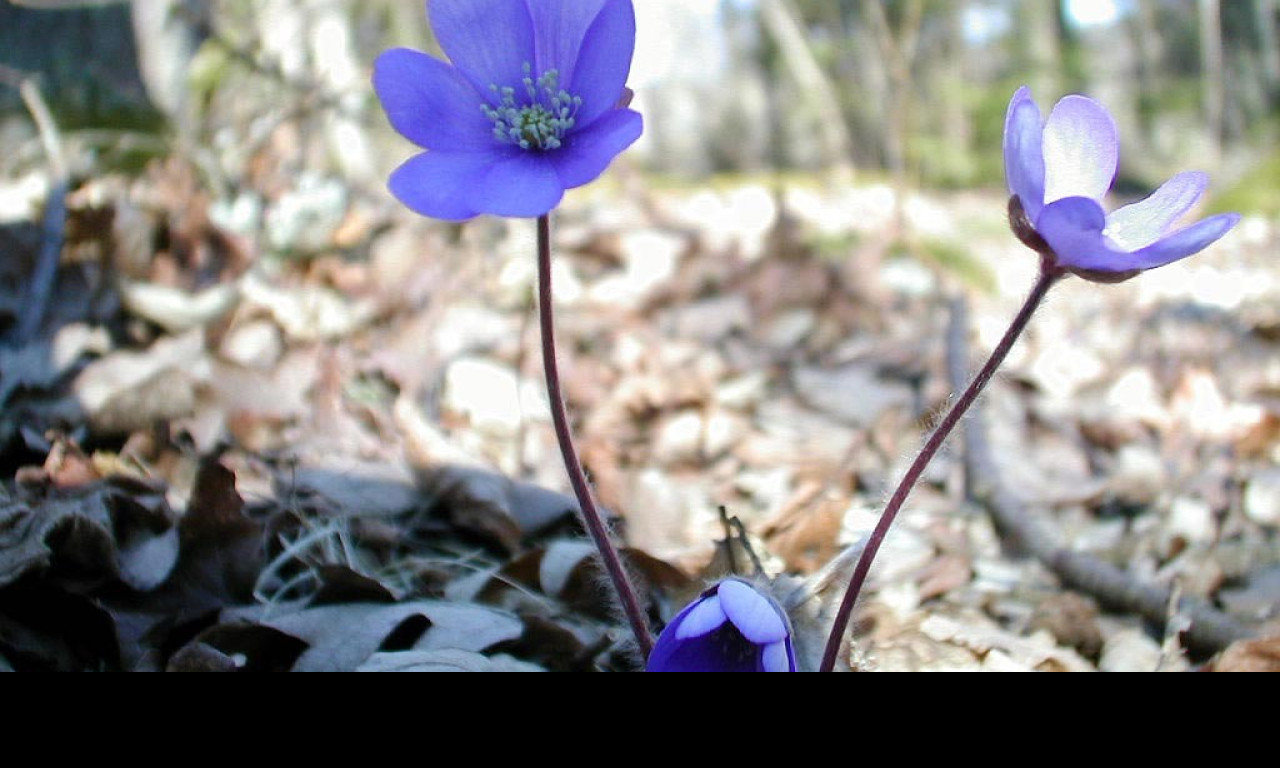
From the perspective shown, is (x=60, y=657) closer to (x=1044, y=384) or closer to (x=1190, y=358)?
(x=1044, y=384)

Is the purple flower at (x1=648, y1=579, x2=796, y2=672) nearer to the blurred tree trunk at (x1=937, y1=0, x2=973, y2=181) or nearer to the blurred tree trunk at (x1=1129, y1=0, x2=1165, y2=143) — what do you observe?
the blurred tree trunk at (x1=937, y1=0, x2=973, y2=181)

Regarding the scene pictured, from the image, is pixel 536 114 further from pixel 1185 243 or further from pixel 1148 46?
pixel 1148 46

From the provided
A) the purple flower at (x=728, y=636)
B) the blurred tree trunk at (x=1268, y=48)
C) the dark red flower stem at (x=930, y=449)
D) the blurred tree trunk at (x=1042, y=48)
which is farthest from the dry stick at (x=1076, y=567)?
the blurred tree trunk at (x=1042, y=48)

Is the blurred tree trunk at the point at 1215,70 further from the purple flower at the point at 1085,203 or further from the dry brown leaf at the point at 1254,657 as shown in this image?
the purple flower at the point at 1085,203

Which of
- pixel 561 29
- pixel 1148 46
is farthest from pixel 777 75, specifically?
pixel 561 29

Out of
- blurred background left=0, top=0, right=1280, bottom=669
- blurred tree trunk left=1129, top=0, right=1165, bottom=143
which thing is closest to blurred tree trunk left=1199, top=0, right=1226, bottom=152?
blurred background left=0, top=0, right=1280, bottom=669

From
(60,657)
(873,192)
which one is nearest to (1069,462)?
(60,657)
